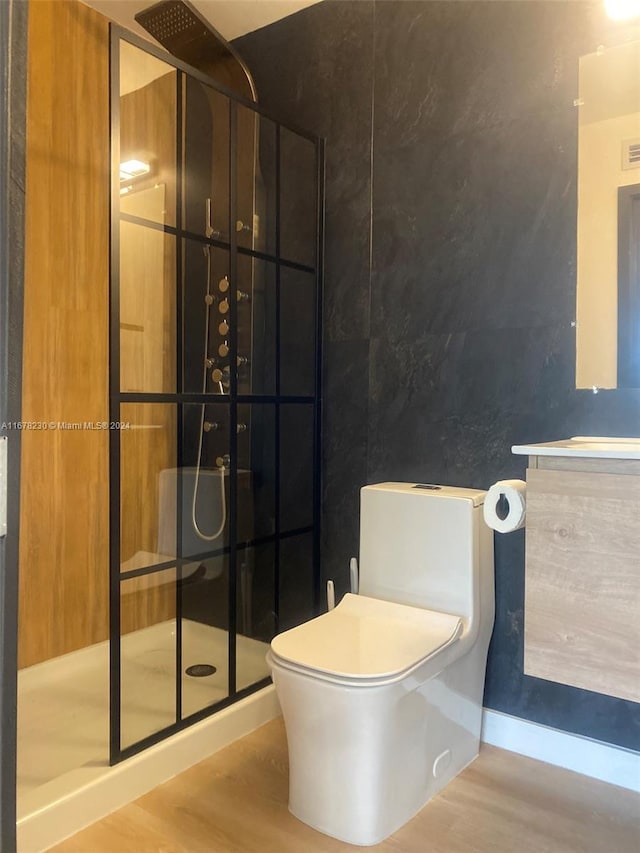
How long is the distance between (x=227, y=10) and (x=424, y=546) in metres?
2.11

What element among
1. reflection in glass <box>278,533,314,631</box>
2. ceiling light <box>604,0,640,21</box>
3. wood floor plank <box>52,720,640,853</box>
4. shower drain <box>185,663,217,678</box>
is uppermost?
ceiling light <box>604,0,640,21</box>

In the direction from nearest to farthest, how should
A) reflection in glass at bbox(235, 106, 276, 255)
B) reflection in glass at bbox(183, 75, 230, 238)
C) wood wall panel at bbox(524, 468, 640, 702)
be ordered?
wood wall panel at bbox(524, 468, 640, 702), reflection in glass at bbox(183, 75, 230, 238), reflection in glass at bbox(235, 106, 276, 255)

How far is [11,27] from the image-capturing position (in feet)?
2.20

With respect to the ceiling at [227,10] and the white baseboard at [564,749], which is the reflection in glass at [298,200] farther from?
the white baseboard at [564,749]

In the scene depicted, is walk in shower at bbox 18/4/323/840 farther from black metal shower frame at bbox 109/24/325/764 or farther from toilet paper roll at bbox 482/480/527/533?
toilet paper roll at bbox 482/480/527/533

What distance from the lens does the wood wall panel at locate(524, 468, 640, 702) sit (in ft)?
4.39

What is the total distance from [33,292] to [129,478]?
79 cm

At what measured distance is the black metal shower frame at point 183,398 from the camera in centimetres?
A: 173

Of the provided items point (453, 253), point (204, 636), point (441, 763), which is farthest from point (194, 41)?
point (441, 763)

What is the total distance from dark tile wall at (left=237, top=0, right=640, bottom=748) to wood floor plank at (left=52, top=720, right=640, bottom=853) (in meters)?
0.20

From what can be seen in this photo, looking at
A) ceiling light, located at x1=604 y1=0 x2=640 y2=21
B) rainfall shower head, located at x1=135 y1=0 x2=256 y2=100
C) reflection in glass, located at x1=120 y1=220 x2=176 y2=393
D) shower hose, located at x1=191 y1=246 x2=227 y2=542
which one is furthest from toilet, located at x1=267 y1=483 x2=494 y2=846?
rainfall shower head, located at x1=135 y1=0 x2=256 y2=100

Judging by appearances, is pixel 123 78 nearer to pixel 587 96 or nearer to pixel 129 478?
pixel 129 478

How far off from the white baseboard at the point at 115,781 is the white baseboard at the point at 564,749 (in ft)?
2.62

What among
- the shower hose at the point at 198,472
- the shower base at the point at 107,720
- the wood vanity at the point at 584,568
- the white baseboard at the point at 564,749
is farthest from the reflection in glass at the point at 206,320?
the white baseboard at the point at 564,749
